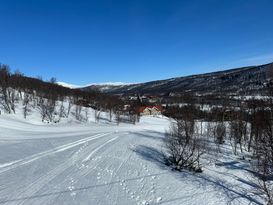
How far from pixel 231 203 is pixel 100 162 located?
10934mm

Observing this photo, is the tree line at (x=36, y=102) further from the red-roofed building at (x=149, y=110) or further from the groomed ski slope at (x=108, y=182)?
the groomed ski slope at (x=108, y=182)

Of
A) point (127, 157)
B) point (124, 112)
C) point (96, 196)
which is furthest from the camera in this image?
point (124, 112)

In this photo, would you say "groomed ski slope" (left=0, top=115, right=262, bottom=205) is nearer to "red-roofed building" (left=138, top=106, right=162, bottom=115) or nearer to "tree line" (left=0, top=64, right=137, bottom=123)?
"tree line" (left=0, top=64, right=137, bottom=123)

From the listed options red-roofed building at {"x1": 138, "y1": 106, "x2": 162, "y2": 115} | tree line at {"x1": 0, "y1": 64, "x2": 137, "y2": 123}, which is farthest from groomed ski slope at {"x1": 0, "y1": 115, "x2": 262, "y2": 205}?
red-roofed building at {"x1": 138, "y1": 106, "x2": 162, "y2": 115}

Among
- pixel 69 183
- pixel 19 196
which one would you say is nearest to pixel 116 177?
pixel 69 183

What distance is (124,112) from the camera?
120 meters

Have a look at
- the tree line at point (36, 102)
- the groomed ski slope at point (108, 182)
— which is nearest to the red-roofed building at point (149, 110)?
the tree line at point (36, 102)

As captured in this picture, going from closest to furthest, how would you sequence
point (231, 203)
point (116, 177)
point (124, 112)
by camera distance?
point (231, 203), point (116, 177), point (124, 112)

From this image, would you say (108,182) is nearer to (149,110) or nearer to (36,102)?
(36,102)

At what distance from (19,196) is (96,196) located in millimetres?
3673

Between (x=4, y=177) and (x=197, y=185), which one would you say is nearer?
(x=4, y=177)

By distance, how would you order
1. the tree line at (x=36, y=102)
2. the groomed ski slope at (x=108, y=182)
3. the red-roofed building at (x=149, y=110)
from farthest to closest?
the red-roofed building at (x=149, y=110)
the tree line at (x=36, y=102)
the groomed ski slope at (x=108, y=182)

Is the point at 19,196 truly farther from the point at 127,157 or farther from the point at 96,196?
the point at 127,157

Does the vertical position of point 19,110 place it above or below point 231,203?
above
